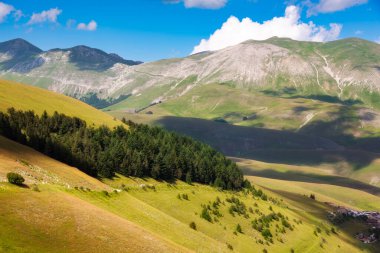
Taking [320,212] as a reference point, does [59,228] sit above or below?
above

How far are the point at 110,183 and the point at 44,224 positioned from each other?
44366 mm

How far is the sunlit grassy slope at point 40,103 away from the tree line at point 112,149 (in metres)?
8.10

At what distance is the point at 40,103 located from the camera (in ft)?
406

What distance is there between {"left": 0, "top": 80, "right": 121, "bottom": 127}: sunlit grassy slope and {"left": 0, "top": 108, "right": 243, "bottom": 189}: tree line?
319 inches

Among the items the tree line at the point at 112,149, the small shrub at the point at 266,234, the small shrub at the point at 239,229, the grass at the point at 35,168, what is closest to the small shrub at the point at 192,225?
the small shrub at the point at 239,229

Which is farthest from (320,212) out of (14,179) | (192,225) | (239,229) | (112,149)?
(14,179)

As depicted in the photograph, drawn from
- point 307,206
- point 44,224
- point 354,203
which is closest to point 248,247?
point 44,224

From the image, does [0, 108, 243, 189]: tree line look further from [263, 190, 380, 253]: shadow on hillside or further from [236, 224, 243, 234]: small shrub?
[236, 224, 243, 234]: small shrub

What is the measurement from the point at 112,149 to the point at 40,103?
135ft

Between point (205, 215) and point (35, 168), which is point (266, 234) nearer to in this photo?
point (205, 215)

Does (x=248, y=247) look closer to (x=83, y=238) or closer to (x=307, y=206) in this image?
(x=83, y=238)

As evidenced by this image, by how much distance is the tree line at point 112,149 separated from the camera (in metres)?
76.4

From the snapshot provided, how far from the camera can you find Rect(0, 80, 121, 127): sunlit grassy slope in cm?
11324

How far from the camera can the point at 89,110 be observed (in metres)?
149
